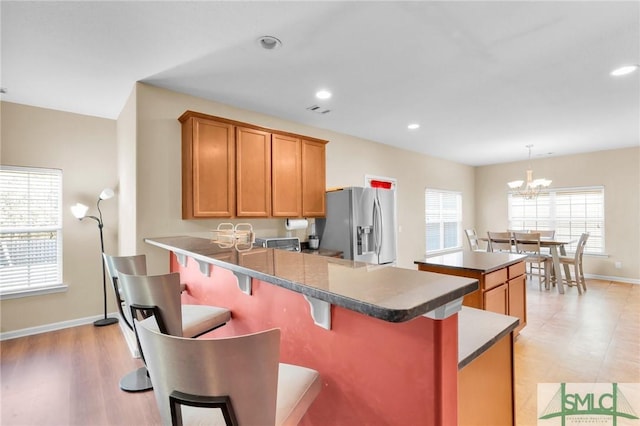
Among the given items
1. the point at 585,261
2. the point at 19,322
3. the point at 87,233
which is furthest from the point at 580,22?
the point at 585,261

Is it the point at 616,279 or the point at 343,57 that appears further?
the point at 616,279

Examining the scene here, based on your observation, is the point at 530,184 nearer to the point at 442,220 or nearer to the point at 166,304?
the point at 442,220

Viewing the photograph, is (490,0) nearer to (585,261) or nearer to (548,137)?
(548,137)

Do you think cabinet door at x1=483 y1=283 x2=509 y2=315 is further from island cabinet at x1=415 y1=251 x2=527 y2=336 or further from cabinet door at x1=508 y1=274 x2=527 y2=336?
cabinet door at x1=508 y1=274 x2=527 y2=336

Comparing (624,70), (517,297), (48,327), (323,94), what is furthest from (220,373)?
(48,327)

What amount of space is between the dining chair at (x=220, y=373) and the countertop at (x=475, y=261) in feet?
7.27

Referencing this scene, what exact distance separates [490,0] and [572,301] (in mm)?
4693

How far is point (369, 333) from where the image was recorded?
3.42ft

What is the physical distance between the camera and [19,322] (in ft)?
11.1

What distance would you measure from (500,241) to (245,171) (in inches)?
191

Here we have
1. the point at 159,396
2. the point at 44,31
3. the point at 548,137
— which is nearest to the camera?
the point at 159,396

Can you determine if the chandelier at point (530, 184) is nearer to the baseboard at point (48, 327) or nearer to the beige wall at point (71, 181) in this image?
the beige wall at point (71, 181)

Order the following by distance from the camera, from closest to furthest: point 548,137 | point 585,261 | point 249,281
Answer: point 249,281 → point 548,137 → point 585,261

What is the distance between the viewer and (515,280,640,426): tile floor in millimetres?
2467
